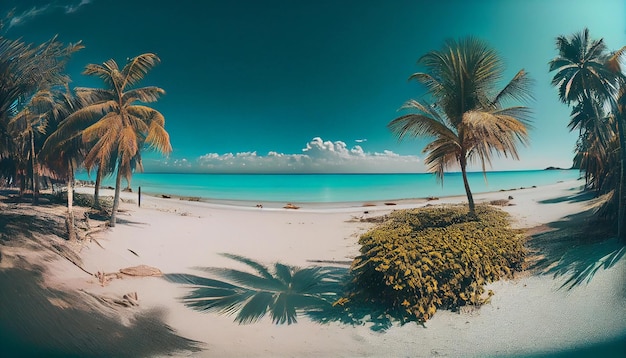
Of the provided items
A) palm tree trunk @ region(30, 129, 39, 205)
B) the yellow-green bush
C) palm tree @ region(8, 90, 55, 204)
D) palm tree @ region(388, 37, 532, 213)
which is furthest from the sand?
palm tree @ region(8, 90, 55, 204)

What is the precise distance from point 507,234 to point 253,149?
2.82m

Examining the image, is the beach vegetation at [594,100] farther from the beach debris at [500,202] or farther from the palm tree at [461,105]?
the beach debris at [500,202]

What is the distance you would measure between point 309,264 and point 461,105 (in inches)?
89.1

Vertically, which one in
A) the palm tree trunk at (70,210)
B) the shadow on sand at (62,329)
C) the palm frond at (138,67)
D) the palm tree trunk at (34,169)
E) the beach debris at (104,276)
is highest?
the palm frond at (138,67)

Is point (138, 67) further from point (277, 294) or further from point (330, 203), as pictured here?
point (277, 294)

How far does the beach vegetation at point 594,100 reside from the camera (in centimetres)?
281

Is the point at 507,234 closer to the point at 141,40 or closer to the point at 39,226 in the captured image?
the point at 141,40

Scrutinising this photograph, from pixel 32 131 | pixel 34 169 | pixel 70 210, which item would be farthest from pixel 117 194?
pixel 32 131

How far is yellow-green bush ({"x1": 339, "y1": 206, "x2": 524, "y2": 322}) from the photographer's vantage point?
233 cm

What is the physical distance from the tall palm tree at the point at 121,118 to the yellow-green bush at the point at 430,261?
2.30 metres

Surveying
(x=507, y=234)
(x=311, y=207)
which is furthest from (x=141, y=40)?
(x=507, y=234)

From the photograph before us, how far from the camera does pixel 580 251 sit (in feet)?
9.34

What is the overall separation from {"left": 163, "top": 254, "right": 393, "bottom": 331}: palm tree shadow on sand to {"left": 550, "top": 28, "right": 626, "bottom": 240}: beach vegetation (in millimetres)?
2813

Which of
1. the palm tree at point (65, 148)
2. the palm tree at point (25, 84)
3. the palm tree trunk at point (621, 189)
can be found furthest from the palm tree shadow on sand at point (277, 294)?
the palm tree trunk at point (621, 189)
